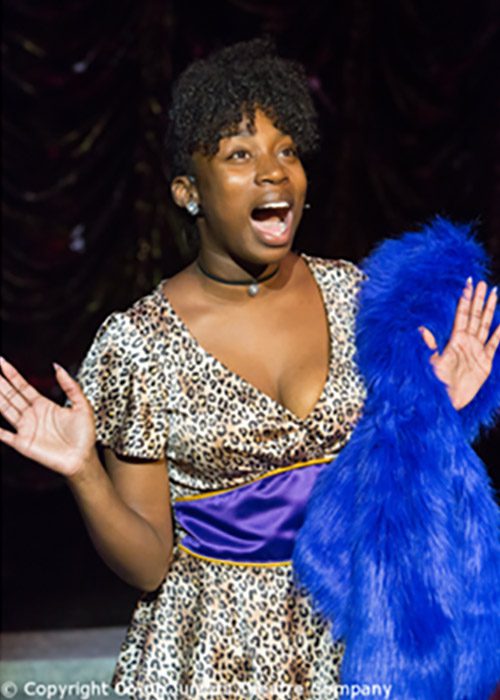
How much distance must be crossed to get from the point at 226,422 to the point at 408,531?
31 cm

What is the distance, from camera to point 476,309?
185 cm

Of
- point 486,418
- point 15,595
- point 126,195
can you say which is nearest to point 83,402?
point 486,418

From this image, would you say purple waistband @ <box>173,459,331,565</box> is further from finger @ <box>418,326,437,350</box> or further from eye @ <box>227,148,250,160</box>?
eye @ <box>227,148,250,160</box>

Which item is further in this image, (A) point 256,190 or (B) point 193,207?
(B) point 193,207

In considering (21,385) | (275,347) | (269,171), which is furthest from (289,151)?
(21,385)

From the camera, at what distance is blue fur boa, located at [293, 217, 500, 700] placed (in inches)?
66.4

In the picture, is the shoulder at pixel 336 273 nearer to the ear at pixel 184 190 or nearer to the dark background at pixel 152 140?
the ear at pixel 184 190

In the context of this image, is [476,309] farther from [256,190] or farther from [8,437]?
[8,437]

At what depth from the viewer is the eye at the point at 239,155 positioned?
Answer: 1785 millimetres

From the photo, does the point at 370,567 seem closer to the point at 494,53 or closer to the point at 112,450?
the point at 112,450

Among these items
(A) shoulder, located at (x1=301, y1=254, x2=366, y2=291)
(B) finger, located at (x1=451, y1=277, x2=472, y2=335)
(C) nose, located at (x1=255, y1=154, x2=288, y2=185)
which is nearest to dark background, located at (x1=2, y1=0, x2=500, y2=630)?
(A) shoulder, located at (x1=301, y1=254, x2=366, y2=291)

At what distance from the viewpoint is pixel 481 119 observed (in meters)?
5.41

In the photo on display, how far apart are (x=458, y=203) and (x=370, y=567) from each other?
13.0ft

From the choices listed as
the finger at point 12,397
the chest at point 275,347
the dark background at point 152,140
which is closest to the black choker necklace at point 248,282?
the chest at point 275,347
